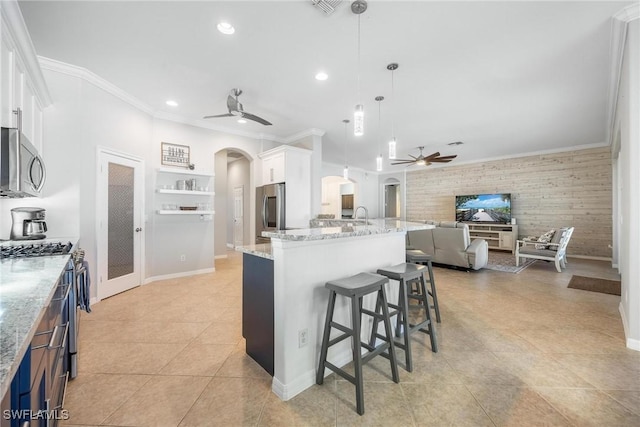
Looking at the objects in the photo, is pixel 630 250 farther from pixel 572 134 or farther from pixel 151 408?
pixel 572 134

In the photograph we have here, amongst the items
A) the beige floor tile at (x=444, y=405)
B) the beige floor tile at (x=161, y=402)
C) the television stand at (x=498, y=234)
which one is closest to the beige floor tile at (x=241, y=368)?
the beige floor tile at (x=161, y=402)

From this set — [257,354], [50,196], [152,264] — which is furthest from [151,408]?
[152,264]

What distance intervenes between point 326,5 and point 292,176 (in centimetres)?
319

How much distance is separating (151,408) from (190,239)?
11.5 feet

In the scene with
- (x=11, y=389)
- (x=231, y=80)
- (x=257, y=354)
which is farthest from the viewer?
(x=231, y=80)

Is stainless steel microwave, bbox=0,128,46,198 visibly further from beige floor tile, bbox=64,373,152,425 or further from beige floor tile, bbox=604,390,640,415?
beige floor tile, bbox=604,390,640,415

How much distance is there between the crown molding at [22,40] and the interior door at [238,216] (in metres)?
4.98

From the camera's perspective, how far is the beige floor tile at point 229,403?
1524 mm

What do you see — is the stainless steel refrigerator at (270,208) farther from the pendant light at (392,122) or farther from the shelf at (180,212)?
the pendant light at (392,122)

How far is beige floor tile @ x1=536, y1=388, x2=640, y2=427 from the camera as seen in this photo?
1510mm

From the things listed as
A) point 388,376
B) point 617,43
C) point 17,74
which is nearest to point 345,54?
point 617,43

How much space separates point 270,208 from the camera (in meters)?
5.19

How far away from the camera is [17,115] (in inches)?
82.7

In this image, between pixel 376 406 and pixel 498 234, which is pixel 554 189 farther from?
pixel 376 406
